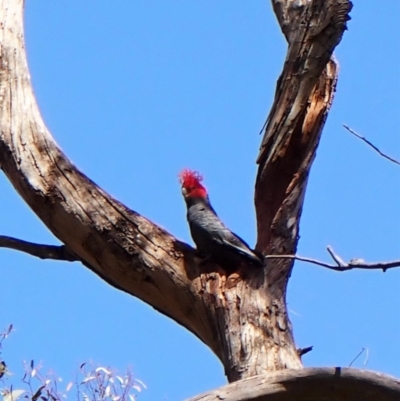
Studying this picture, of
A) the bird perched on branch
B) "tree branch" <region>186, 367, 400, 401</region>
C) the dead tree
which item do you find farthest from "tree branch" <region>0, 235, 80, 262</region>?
"tree branch" <region>186, 367, 400, 401</region>

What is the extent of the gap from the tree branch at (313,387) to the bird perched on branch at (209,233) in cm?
73

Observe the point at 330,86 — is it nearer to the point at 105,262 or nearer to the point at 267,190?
the point at 267,190

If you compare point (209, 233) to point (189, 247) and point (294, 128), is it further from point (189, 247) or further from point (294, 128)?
point (294, 128)

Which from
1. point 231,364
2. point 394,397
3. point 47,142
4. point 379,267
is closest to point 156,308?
point 231,364

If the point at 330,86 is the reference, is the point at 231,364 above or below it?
below

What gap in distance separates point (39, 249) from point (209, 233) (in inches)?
32.9

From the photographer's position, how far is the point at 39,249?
3.61 m

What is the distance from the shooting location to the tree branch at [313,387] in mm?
2578

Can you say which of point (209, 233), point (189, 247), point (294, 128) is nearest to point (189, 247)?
point (189, 247)

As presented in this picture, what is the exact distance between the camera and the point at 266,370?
2.91 m

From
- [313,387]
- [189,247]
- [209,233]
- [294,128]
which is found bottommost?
[313,387]

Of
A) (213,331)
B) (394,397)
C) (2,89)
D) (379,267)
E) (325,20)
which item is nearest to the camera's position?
(379,267)

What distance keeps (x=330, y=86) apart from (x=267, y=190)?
2.05 ft

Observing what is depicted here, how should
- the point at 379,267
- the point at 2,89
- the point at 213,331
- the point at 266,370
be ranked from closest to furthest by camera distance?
the point at 379,267
the point at 266,370
the point at 213,331
the point at 2,89
